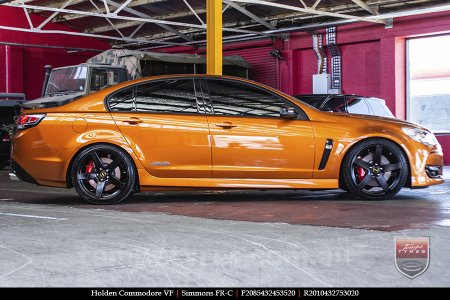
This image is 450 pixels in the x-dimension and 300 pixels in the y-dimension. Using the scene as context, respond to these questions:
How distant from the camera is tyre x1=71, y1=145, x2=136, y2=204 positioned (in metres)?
7.93

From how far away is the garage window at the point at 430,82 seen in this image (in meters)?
18.6

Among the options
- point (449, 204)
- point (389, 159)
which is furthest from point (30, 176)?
point (449, 204)

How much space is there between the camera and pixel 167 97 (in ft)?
27.0

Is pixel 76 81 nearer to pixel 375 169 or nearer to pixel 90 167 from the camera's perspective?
pixel 90 167

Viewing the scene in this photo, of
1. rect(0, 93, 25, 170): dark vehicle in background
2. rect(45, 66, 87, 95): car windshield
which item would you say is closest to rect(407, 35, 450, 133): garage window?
rect(45, 66, 87, 95): car windshield

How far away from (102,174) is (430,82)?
1312 centimetres

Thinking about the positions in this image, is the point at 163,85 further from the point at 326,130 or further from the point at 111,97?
the point at 326,130

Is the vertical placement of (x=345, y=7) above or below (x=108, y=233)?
above

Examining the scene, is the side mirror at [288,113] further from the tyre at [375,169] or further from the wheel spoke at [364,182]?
the wheel spoke at [364,182]

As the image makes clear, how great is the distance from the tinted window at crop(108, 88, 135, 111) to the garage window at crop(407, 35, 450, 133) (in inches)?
488

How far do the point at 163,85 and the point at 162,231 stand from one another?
2.86 metres

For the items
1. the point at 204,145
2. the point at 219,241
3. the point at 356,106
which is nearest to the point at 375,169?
the point at 204,145

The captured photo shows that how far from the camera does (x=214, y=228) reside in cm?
594

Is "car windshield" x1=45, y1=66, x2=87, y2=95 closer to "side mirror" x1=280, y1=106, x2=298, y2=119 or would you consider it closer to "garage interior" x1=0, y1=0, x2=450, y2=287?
"garage interior" x1=0, y1=0, x2=450, y2=287
